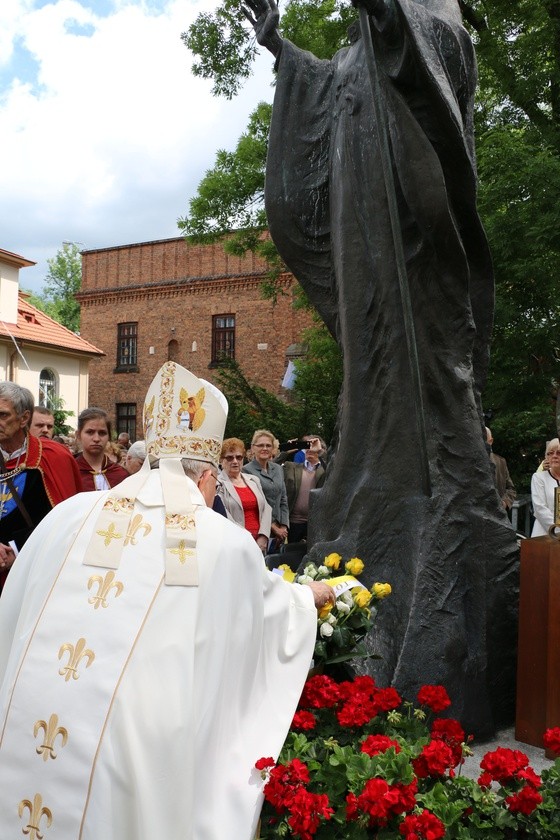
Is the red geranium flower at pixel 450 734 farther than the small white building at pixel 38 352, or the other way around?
the small white building at pixel 38 352

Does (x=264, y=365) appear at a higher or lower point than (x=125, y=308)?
lower

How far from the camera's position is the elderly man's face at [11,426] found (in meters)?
4.27

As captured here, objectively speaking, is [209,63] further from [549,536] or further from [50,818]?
[50,818]

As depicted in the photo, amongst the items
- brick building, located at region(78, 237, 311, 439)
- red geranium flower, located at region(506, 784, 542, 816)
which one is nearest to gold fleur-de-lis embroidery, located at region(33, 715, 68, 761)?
red geranium flower, located at region(506, 784, 542, 816)

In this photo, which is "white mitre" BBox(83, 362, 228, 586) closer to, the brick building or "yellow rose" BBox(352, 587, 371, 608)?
"yellow rose" BBox(352, 587, 371, 608)

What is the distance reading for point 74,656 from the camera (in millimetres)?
2416

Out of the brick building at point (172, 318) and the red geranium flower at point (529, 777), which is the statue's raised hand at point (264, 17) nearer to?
the red geranium flower at point (529, 777)

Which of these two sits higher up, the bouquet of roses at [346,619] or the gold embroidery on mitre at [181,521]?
the gold embroidery on mitre at [181,521]

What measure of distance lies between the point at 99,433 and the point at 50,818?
3327 mm

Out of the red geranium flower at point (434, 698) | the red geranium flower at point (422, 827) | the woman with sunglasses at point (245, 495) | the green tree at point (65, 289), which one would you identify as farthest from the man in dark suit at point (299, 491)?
the green tree at point (65, 289)

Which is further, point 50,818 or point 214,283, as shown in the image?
point 214,283

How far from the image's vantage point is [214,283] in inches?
1174

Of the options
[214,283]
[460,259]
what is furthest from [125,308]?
[460,259]

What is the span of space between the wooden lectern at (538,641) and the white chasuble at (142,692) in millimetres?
1271
